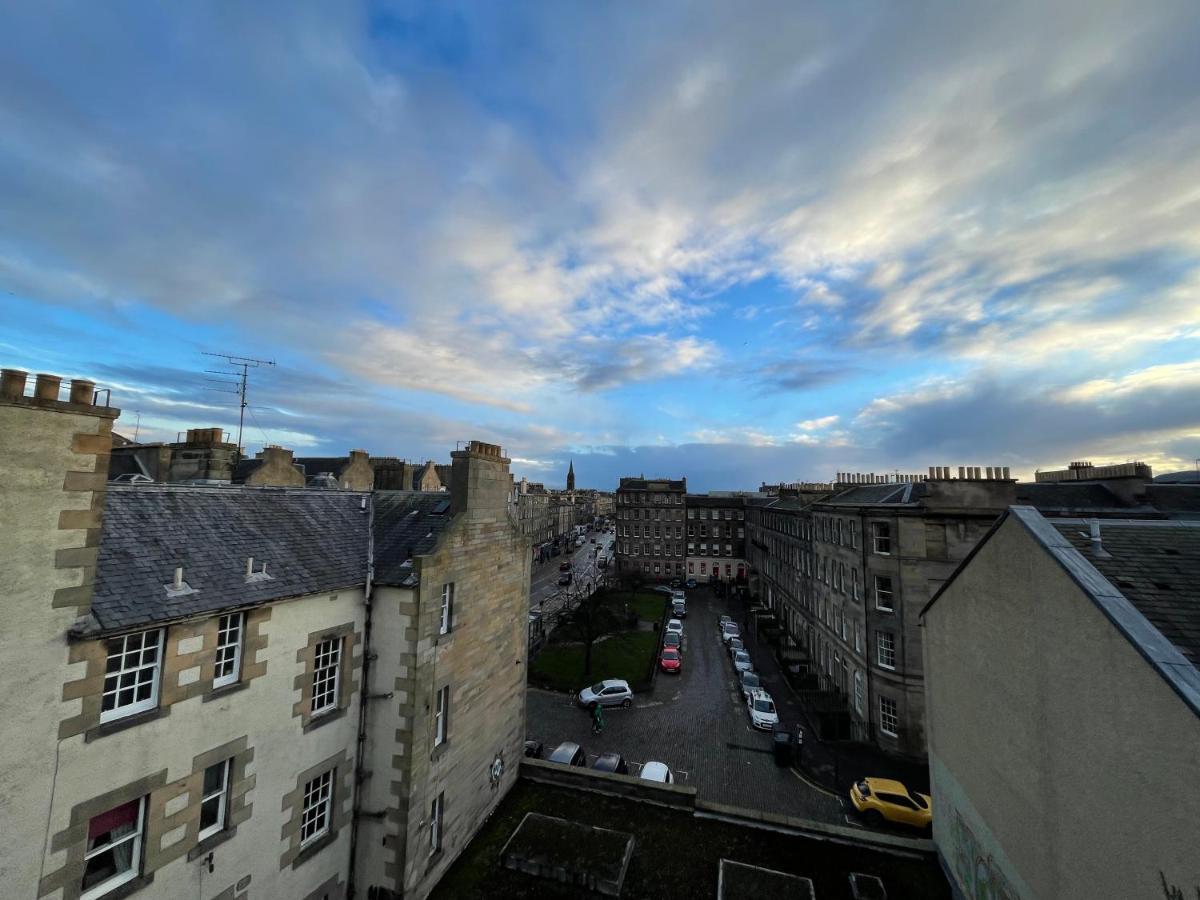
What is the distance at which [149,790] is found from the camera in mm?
8750

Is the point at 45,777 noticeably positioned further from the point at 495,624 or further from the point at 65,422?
the point at 495,624

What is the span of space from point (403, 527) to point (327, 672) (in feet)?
15.5

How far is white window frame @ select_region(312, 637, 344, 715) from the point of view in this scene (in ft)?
40.2

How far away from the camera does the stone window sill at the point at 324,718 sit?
1193 cm

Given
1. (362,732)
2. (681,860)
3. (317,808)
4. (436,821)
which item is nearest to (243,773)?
(317,808)

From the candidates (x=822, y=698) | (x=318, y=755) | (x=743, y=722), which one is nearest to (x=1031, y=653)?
(x=318, y=755)

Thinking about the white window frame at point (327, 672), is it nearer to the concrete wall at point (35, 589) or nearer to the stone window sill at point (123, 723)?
the stone window sill at point (123, 723)

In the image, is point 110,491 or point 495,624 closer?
point 110,491

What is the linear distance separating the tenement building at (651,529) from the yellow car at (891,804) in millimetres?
53906

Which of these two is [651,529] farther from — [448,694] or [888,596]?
[448,694]

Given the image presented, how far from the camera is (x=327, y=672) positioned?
41.6 ft

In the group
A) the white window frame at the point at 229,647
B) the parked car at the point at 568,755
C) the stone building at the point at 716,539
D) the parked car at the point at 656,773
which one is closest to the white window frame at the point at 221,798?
the white window frame at the point at 229,647

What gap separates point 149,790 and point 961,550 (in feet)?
101

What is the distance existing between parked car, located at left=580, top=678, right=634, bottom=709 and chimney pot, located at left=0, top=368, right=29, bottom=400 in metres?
29.2
